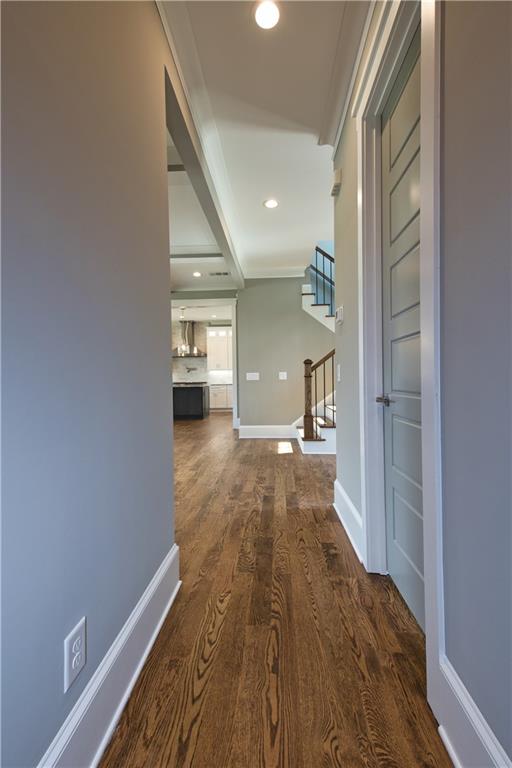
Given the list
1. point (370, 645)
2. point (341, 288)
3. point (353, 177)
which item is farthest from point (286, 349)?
point (370, 645)

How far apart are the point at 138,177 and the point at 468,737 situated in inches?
72.6

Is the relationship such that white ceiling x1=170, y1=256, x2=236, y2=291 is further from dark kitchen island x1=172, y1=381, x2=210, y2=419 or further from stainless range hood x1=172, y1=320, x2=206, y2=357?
stainless range hood x1=172, y1=320, x2=206, y2=357

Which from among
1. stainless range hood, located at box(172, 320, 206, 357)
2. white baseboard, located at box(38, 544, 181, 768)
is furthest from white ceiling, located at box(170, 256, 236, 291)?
white baseboard, located at box(38, 544, 181, 768)

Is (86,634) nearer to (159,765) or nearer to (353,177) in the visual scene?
(159,765)

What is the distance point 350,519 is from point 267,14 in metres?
2.58

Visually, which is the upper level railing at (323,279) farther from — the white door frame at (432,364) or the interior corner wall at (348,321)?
the white door frame at (432,364)

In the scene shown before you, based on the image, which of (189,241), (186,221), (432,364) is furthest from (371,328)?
(189,241)

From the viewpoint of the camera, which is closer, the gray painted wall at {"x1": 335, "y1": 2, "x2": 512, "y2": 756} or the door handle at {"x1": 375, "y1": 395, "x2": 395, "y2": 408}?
the gray painted wall at {"x1": 335, "y1": 2, "x2": 512, "y2": 756}

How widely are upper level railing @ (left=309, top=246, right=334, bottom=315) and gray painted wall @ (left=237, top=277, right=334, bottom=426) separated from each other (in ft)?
1.01

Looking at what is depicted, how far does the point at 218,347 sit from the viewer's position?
1055 centimetres

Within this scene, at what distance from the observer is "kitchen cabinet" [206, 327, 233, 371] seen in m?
10.5

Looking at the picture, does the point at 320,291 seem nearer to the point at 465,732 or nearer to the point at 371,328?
the point at 371,328

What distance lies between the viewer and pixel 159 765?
838mm

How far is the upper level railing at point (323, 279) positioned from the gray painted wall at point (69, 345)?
410cm
